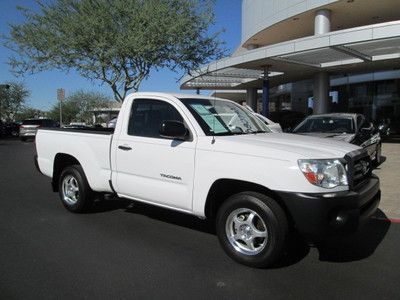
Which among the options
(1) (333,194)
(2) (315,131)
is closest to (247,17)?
(2) (315,131)

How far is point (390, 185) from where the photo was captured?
9.41m

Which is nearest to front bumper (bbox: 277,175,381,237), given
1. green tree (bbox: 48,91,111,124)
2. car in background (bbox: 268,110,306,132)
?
car in background (bbox: 268,110,306,132)

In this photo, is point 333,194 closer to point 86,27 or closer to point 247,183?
point 247,183

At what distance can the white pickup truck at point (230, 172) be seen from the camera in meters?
4.33

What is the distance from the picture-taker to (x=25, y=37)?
651 inches

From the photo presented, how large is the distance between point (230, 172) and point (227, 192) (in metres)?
0.40

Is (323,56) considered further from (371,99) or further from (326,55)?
(371,99)

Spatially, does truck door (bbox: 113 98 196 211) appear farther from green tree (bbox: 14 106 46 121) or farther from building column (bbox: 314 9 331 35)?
green tree (bbox: 14 106 46 121)

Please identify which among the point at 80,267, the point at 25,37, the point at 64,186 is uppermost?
the point at 25,37

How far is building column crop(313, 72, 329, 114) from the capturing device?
2684 cm

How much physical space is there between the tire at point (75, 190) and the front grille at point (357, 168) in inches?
152

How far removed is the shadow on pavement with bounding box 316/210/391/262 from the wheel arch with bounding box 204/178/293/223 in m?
0.73

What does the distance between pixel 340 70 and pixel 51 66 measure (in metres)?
16.6

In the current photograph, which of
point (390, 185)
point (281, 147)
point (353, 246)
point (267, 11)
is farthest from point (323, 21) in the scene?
point (281, 147)
